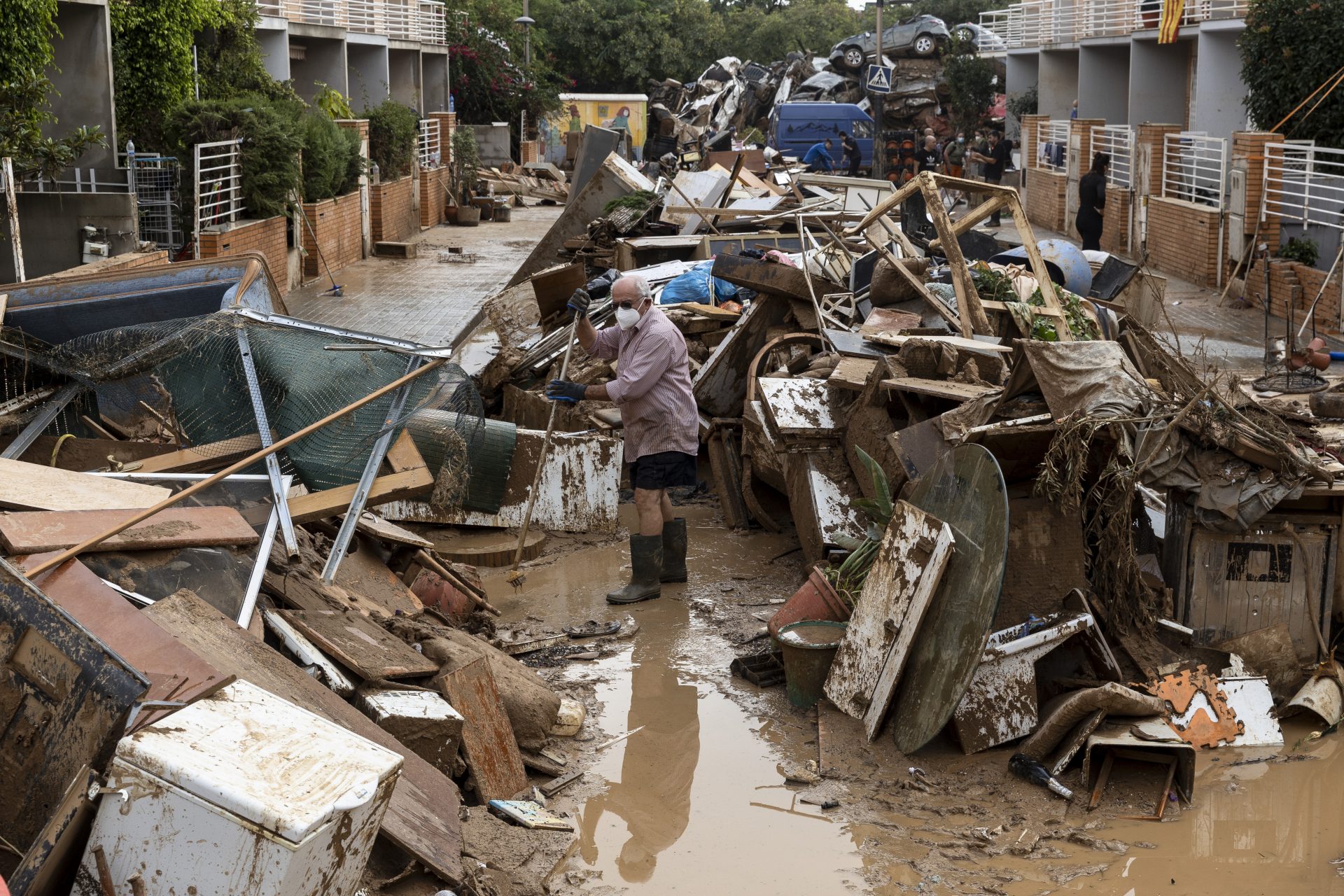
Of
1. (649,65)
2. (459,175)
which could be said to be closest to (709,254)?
(459,175)

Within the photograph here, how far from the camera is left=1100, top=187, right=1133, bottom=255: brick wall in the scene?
21.9 meters

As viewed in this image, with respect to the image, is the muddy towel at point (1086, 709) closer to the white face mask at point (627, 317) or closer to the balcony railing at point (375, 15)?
the white face mask at point (627, 317)

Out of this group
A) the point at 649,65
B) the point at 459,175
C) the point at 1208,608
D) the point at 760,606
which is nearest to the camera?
the point at 1208,608

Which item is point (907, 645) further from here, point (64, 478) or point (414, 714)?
point (64, 478)

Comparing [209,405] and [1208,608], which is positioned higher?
[209,405]

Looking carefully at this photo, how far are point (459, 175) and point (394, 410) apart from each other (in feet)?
84.0

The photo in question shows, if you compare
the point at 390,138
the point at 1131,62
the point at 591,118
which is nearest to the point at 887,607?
the point at 390,138

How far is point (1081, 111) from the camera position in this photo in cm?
3125

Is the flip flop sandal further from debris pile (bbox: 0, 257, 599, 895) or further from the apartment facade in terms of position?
the apartment facade

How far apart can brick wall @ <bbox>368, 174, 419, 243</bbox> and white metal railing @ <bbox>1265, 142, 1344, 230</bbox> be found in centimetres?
1444

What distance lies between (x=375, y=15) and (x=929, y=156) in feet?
44.4

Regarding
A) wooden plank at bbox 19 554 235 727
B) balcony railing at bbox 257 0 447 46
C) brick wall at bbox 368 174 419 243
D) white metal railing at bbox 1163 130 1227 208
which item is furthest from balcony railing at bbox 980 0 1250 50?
wooden plank at bbox 19 554 235 727

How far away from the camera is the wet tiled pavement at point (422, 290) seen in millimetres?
14797

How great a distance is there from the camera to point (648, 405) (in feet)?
22.9
